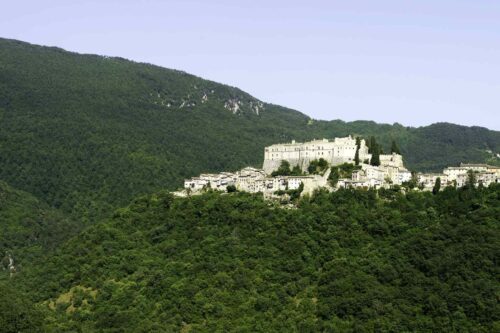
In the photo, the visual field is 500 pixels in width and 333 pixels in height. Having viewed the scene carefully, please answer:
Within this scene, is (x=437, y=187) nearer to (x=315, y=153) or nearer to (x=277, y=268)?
(x=315, y=153)

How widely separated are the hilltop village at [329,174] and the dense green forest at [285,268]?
10.3ft

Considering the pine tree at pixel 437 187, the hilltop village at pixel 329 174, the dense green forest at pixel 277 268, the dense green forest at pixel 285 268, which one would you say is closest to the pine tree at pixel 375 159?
the hilltop village at pixel 329 174

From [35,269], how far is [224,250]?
21012 mm

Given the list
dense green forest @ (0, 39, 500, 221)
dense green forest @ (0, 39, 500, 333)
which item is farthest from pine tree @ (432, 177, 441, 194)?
dense green forest @ (0, 39, 500, 221)

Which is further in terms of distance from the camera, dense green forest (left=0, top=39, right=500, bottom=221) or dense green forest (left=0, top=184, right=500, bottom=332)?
dense green forest (left=0, top=39, right=500, bottom=221)

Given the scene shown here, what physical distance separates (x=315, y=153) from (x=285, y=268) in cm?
2329

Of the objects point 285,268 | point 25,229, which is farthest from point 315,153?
point 25,229

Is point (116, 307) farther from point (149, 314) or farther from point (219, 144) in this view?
point (219, 144)

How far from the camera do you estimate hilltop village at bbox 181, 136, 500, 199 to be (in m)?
91.0

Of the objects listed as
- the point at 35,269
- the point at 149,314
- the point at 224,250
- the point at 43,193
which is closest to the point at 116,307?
the point at 149,314

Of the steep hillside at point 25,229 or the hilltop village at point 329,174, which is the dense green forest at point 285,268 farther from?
the steep hillside at point 25,229

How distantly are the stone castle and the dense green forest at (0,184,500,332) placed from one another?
32.9ft

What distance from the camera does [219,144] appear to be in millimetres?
189250

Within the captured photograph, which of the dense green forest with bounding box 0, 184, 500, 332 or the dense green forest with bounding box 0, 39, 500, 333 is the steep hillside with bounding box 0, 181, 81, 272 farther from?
the dense green forest with bounding box 0, 184, 500, 332
